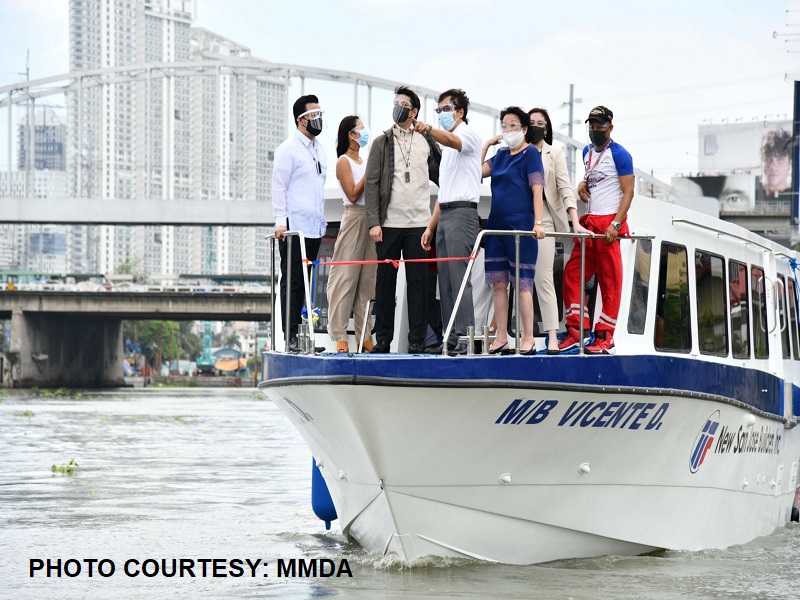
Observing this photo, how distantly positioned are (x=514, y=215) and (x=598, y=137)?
1023mm

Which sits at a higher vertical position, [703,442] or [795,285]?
[795,285]

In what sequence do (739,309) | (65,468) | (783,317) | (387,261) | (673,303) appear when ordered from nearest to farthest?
(387,261)
(673,303)
(739,309)
(783,317)
(65,468)

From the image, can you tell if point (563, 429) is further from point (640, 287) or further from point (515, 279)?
point (640, 287)

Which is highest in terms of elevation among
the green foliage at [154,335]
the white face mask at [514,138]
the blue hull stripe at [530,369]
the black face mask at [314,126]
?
the black face mask at [314,126]

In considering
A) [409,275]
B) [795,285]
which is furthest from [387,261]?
[795,285]

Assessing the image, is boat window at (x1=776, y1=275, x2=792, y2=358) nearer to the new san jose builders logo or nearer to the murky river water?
the murky river water

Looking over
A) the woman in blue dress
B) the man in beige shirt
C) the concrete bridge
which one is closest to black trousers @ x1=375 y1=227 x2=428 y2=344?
the man in beige shirt

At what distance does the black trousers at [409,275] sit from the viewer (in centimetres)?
985

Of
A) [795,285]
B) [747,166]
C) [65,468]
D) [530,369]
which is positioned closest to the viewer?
[530,369]

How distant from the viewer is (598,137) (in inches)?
382

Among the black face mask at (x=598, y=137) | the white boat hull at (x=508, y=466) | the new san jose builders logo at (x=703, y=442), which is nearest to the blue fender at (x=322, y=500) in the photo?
the white boat hull at (x=508, y=466)

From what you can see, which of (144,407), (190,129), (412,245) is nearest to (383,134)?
(412,245)

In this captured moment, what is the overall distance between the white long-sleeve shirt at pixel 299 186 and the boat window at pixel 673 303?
2878mm

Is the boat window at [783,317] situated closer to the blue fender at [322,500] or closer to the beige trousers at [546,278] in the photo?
the beige trousers at [546,278]
